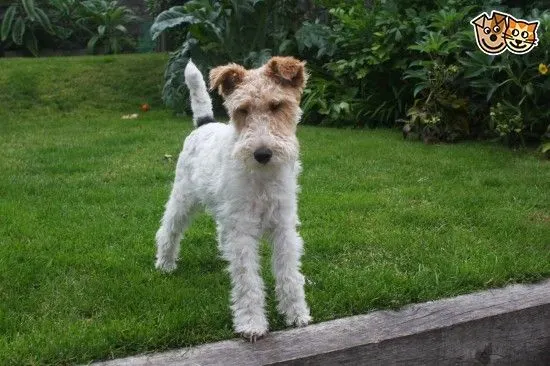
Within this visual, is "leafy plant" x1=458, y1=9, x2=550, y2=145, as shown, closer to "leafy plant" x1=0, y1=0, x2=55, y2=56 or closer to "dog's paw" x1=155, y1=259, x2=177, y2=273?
"dog's paw" x1=155, y1=259, x2=177, y2=273

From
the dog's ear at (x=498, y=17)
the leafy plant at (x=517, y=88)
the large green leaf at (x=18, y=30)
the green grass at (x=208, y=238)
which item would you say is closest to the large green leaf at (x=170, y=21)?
the green grass at (x=208, y=238)

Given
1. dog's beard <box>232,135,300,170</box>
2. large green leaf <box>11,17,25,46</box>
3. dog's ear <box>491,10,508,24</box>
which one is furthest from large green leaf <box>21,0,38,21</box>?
dog's beard <box>232,135,300,170</box>

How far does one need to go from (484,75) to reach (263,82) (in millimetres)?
5364

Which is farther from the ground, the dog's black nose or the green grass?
the dog's black nose

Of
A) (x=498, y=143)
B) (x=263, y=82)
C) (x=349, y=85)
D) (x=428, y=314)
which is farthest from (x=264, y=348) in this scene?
(x=349, y=85)

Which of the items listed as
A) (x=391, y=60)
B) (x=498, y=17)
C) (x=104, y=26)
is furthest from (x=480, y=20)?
(x=104, y=26)

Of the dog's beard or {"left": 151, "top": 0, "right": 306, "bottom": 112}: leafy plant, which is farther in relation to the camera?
{"left": 151, "top": 0, "right": 306, "bottom": 112}: leafy plant

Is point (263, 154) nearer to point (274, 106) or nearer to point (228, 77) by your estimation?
point (274, 106)

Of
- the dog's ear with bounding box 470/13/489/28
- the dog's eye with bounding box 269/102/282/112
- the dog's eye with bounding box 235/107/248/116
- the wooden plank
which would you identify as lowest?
the wooden plank

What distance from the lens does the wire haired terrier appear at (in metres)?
3.22

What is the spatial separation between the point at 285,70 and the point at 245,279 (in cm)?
106

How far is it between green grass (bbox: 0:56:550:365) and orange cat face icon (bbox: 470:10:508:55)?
114cm

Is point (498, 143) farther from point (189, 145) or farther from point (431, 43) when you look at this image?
point (189, 145)

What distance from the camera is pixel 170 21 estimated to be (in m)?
10.8
